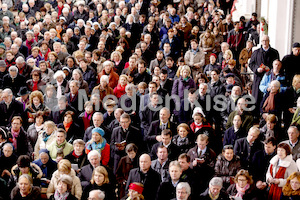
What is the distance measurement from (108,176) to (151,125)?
1.88 metres

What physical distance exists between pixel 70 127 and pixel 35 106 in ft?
3.69

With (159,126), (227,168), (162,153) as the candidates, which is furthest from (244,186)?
(159,126)

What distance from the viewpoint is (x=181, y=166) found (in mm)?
8352

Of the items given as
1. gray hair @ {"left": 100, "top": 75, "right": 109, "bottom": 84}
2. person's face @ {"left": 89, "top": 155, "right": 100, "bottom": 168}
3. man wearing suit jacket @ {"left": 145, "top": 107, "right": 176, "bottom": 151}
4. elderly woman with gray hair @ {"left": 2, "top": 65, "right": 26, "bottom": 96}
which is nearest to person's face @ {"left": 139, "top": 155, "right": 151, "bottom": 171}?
person's face @ {"left": 89, "top": 155, "right": 100, "bottom": 168}

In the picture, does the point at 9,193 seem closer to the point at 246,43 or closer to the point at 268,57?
the point at 268,57

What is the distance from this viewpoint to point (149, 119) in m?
10.4

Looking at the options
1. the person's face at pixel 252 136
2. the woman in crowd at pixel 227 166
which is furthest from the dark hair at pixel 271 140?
the woman in crowd at pixel 227 166

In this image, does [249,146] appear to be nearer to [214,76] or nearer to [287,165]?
[287,165]

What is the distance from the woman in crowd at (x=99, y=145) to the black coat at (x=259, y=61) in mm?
3729

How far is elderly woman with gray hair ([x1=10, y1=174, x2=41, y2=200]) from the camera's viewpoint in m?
8.07

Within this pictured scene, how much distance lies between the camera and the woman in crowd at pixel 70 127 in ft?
33.3

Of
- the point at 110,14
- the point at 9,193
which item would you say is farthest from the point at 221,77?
the point at 110,14

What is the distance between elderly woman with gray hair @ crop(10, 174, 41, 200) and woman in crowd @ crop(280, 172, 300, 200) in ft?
11.7

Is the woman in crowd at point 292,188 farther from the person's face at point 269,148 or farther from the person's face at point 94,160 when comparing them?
the person's face at point 94,160
